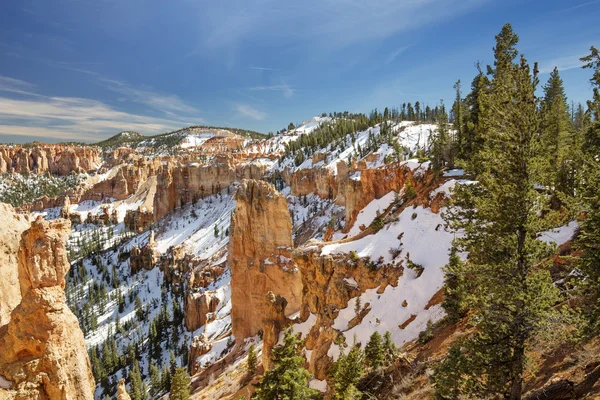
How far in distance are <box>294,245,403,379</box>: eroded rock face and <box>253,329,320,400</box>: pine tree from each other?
31.7 ft

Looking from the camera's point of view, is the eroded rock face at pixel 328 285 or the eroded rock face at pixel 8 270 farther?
the eroded rock face at pixel 328 285

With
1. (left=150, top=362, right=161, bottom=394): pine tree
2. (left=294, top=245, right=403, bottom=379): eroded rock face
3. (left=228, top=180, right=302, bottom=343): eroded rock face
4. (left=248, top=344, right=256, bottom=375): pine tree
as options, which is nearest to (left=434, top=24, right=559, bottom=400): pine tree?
(left=294, top=245, right=403, bottom=379): eroded rock face

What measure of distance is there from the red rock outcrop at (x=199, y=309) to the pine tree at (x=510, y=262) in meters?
66.0

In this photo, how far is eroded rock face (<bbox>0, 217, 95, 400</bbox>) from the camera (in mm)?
11328

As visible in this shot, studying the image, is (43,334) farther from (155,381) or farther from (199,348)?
(155,381)

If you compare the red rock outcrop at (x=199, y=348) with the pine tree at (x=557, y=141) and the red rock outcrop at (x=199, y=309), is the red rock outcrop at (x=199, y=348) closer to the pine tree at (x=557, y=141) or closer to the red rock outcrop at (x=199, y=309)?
the red rock outcrop at (x=199, y=309)

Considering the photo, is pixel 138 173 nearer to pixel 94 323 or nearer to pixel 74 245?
pixel 74 245

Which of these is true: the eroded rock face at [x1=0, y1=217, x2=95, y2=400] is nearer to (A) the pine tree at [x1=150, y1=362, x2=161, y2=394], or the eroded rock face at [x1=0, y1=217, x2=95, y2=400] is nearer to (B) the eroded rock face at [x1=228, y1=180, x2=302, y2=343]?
(B) the eroded rock face at [x1=228, y1=180, x2=302, y2=343]

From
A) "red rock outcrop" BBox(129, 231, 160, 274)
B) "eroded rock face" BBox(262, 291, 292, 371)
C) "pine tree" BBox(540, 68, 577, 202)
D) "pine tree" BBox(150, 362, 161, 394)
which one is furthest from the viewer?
"red rock outcrop" BBox(129, 231, 160, 274)

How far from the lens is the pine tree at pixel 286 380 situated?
534 inches

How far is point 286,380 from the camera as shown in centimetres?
1363

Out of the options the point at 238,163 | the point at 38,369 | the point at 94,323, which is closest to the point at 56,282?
the point at 38,369

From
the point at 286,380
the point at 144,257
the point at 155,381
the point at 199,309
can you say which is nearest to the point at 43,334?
the point at 286,380

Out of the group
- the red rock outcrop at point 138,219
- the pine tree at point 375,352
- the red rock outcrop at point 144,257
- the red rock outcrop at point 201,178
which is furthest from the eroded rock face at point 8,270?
the red rock outcrop at point 138,219
